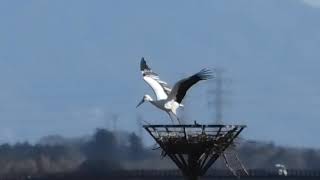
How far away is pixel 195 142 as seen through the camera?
62531 mm

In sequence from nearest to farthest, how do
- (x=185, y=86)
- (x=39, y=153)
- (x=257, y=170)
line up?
(x=185, y=86) < (x=39, y=153) < (x=257, y=170)

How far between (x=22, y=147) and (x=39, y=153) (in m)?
3.94

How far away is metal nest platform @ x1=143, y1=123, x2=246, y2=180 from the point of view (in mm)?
62656

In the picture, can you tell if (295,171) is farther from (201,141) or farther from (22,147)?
(201,141)

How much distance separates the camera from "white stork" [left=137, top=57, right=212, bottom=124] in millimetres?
61700

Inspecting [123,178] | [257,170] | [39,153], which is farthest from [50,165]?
[257,170]

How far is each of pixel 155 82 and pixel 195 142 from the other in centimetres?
394

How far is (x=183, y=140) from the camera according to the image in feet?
205

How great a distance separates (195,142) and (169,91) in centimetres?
283

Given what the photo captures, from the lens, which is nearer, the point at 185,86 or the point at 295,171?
the point at 185,86

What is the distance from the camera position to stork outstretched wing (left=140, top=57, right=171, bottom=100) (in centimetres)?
Result: 6375

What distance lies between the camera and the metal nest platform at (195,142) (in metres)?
62.7

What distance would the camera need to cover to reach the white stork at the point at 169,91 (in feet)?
202

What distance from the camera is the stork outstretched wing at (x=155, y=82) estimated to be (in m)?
63.8
